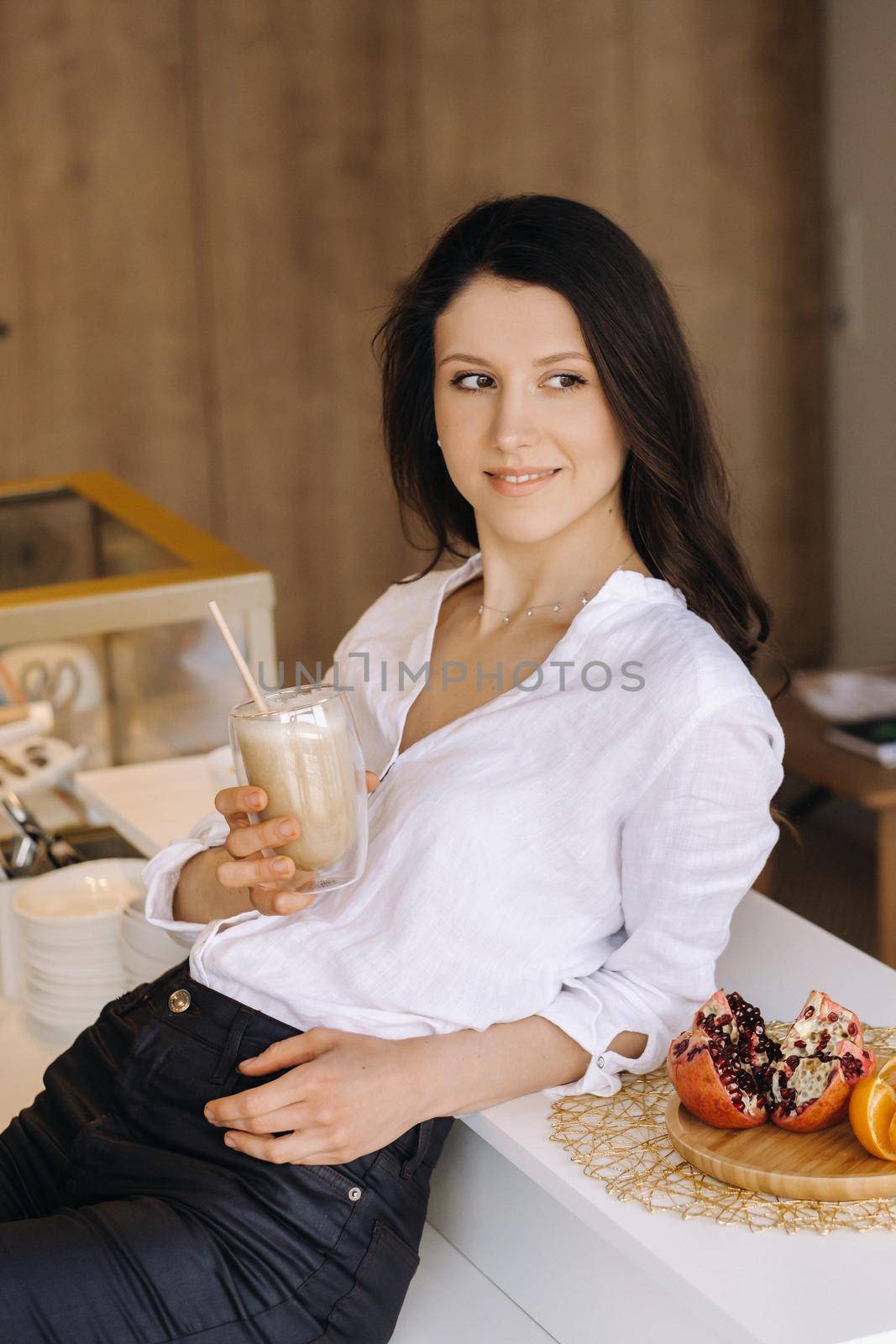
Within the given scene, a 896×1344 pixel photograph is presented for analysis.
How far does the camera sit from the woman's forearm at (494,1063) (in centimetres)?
133

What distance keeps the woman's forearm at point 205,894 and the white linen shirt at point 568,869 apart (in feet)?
0.24

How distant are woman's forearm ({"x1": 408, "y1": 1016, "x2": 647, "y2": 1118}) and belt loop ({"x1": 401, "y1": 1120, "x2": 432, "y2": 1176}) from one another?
0.05 metres

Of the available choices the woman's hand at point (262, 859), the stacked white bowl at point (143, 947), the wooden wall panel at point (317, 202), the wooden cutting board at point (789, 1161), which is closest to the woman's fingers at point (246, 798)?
the woman's hand at point (262, 859)

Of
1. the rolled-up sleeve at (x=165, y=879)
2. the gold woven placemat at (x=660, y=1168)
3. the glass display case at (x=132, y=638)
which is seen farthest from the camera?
the glass display case at (x=132, y=638)

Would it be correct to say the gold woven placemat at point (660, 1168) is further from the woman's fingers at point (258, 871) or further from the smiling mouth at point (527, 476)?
the smiling mouth at point (527, 476)

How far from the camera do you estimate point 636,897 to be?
4.54 feet

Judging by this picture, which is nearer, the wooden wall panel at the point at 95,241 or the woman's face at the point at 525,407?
the woman's face at the point at 525,407

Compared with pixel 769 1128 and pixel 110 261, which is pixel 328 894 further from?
pixel 110 261

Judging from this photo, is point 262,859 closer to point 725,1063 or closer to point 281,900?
point 281,900

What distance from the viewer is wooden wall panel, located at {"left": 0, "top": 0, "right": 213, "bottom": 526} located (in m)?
4.22

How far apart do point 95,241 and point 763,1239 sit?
148 inches

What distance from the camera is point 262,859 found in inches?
51.5

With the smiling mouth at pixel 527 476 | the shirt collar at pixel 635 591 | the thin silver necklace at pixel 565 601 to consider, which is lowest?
the thin silver necklace at pixel 565 601

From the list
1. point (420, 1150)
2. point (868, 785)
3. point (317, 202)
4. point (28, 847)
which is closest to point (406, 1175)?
point (420, 1150)
